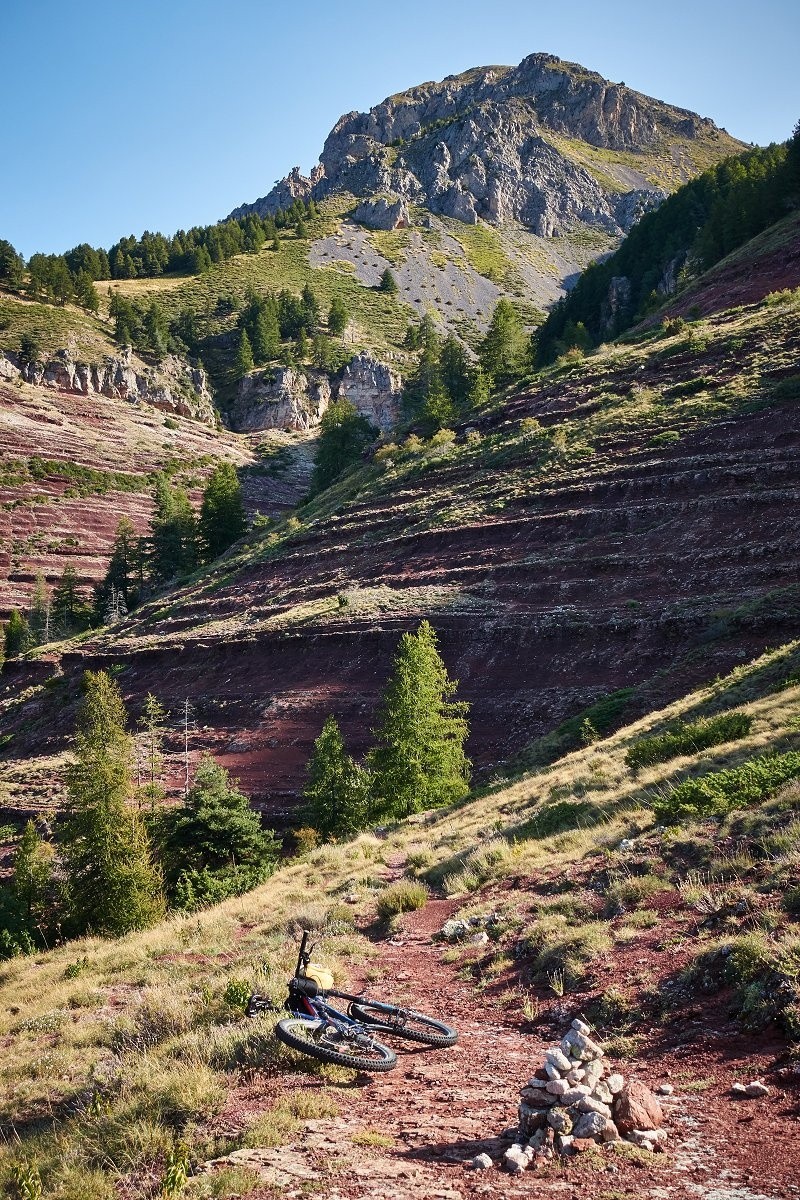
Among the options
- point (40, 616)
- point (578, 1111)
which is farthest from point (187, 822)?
point (40, 616)

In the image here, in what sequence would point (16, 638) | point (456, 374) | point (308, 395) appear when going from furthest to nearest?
point (308, 395), point (456, 374), point (16, 638)

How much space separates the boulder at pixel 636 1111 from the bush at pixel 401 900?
7.90m

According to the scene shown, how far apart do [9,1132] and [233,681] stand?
36284 millimetres

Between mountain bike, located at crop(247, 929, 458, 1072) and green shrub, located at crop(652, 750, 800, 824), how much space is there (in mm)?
5381

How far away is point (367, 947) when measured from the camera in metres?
11.0

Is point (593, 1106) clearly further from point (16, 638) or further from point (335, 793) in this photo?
point (16, 638)

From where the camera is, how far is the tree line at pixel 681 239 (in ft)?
218

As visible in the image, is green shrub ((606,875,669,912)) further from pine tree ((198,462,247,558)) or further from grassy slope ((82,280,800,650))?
pine tree ((198,462,247,558))

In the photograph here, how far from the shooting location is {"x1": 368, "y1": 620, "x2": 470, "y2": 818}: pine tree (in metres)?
25.0

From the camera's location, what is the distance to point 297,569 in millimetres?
53594

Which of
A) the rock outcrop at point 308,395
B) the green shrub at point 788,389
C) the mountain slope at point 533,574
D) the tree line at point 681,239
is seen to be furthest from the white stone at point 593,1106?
the rock outcrop at point 308,395

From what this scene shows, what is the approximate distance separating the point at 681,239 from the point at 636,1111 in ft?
336

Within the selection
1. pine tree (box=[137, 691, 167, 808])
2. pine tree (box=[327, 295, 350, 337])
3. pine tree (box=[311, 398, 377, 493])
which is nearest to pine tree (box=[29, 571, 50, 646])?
pine tree (box=[311, 398, 377, 493])

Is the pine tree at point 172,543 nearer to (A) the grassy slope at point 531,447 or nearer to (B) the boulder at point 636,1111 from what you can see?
(A) the grassy slope at point 531,447
